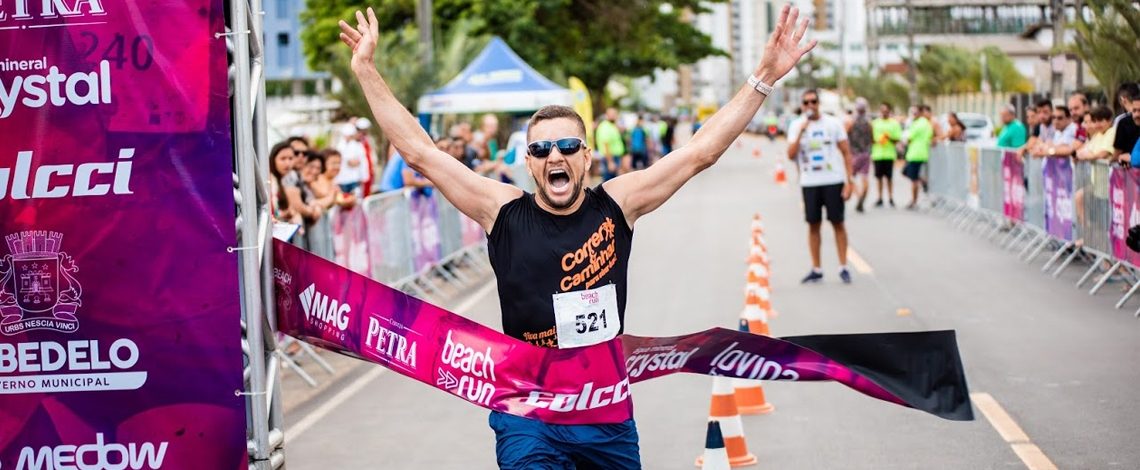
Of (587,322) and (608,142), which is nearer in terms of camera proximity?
(587,322)

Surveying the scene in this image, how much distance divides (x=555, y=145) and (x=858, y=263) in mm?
14050

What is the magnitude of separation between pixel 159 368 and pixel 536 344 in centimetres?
120

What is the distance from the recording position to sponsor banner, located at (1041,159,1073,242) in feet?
57.0

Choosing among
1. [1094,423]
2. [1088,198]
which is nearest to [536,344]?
[1094,423]

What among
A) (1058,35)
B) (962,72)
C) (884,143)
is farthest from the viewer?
(962,72)

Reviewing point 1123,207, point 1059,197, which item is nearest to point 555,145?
point 1123,207

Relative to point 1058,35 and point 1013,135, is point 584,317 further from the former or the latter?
point 1058,35

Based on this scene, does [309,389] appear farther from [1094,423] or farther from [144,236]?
[144,236]

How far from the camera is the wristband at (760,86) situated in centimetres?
538

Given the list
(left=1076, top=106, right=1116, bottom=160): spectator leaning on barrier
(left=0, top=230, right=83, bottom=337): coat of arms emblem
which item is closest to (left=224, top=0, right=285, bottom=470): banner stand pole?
(left=0, top=230, right=83, bottom=337): coat of arms emblem

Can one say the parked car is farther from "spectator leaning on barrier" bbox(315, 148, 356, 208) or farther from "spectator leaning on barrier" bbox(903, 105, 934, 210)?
"spectator leaning on barrier" bbox(315, 148, 356, 208)

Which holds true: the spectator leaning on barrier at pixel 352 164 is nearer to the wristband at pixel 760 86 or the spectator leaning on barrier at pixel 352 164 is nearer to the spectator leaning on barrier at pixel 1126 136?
the spectator leaning on barrier at pixel 1126 136

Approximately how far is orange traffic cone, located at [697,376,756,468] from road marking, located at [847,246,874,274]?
9.72 m

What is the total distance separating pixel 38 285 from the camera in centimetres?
524
